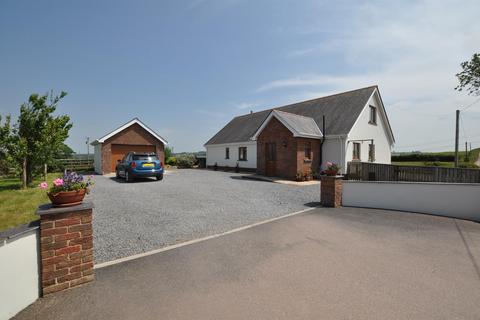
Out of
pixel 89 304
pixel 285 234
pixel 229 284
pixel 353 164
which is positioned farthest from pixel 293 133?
pixel 89 304

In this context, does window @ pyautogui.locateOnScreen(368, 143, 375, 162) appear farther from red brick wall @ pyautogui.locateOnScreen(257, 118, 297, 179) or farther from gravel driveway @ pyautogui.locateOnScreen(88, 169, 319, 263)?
gravel driveway @ pyautogui.locateOnScreen(88, 169, 319, 263)

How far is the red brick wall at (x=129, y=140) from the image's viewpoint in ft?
61.8

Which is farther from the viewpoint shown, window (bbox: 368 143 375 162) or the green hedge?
the green hedge

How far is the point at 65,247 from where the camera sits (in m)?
3.01

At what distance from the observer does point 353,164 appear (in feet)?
49.5

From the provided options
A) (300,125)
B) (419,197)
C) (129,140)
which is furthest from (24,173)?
(419,197)

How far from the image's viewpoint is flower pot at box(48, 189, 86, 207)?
10.1ft

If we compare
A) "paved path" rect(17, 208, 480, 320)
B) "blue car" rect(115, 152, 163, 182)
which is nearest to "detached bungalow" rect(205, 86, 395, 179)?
"blue car" rect(115, 152, 163, 182)

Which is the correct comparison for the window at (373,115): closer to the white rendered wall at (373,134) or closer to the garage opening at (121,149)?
the white rendered wall at (373,134)

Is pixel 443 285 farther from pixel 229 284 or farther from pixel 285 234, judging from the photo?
pixel 229 284

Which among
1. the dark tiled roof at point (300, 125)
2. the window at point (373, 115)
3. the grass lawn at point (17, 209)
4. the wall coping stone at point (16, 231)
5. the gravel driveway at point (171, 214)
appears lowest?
the gravel driveway at point (171, 214)

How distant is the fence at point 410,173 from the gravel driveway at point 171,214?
19.4 ft

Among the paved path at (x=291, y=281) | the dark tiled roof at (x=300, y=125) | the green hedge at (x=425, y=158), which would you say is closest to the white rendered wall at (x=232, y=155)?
the dark tiled roof at (x=300, y=125)

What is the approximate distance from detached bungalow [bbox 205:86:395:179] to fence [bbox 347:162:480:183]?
1.03m
